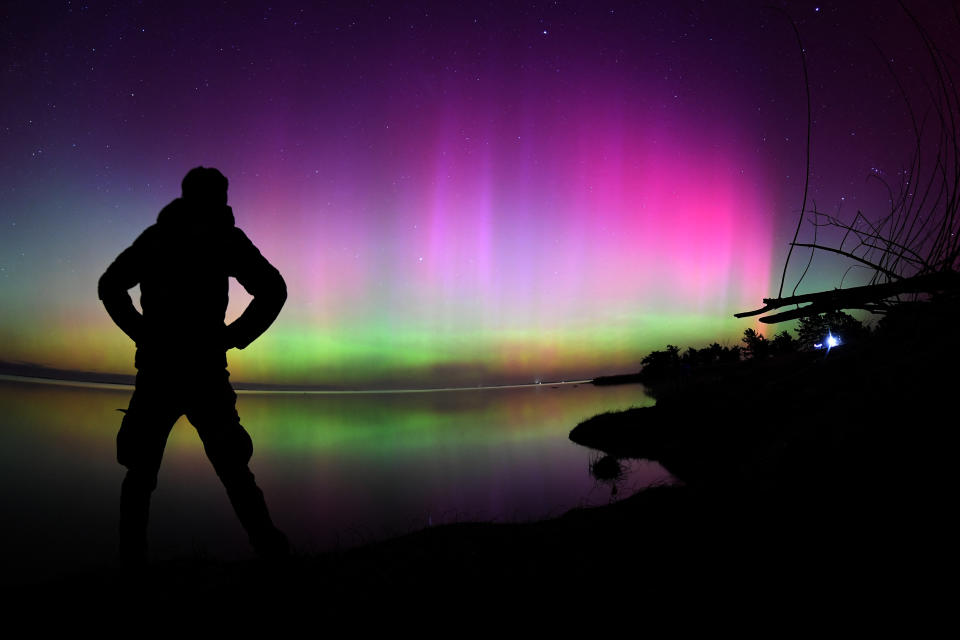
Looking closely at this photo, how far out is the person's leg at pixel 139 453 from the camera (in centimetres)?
332

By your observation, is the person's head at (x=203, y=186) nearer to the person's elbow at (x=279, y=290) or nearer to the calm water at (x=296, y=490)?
the person's elbow at (x=279, y=290)

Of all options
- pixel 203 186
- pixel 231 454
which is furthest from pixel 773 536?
pixel 203 186

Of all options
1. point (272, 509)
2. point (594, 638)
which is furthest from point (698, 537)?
point (272, 509)

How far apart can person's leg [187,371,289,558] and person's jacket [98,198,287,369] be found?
0.31 meters

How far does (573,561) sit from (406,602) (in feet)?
4.74

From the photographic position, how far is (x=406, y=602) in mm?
3061

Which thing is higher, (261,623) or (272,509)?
(261,623)

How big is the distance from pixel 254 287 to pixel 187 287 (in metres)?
0.53

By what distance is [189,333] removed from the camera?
11.2ft

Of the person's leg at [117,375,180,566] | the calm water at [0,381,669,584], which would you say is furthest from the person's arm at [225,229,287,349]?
the calm water at [0,381,669,584]

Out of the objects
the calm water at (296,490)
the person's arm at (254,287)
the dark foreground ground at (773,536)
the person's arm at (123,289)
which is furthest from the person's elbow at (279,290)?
the calm water at (296,490)

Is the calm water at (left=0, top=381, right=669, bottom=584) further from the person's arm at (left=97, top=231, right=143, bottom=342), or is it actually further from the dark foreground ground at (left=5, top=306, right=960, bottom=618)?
the person's arm at (left=97, top=231, right=143, bottom=342)

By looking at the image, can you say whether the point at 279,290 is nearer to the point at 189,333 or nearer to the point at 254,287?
the point at 254,287

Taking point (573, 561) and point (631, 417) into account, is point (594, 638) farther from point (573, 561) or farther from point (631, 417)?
point (631, 417)
